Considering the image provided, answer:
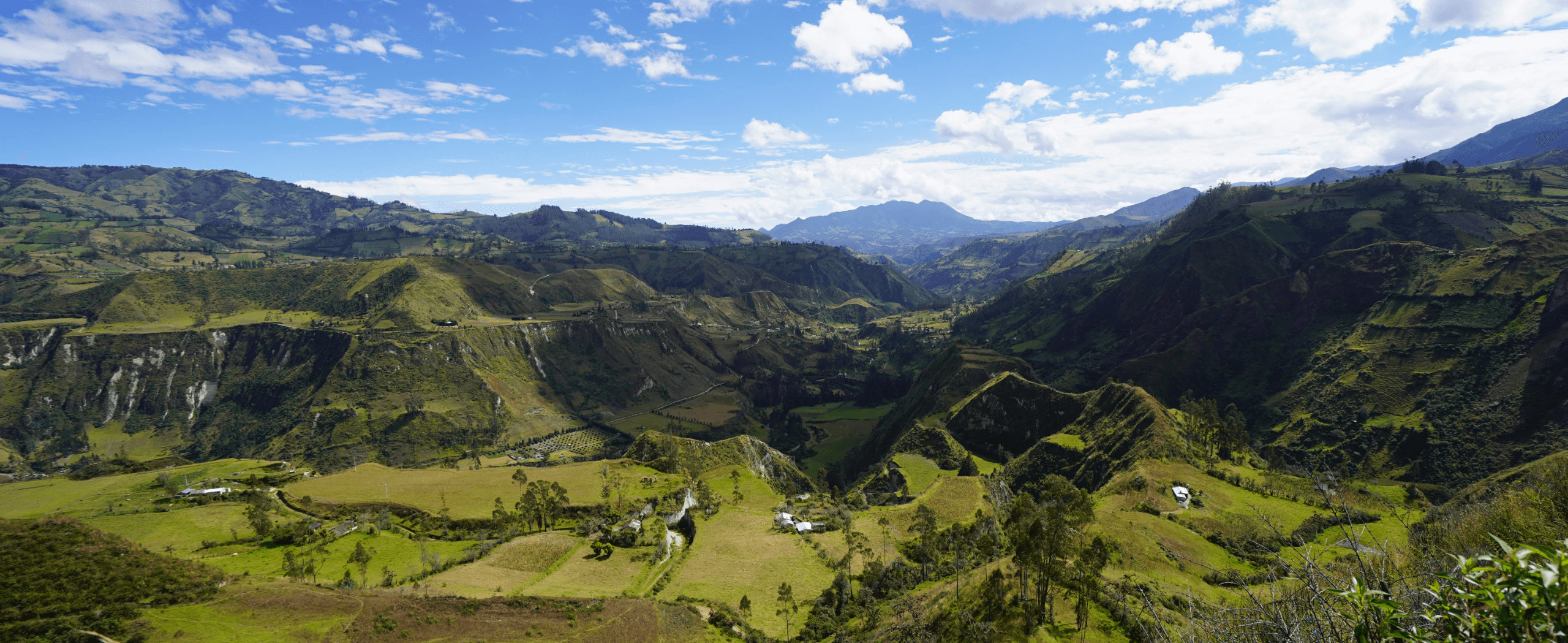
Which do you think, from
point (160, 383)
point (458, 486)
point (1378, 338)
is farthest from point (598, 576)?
point (160, 383)

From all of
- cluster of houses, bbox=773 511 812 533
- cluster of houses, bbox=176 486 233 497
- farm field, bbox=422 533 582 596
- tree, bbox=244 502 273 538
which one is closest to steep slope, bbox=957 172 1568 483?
cluster of houses, bbox=773 511 812 533

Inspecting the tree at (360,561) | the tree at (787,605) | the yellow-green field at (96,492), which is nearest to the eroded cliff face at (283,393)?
the yellow-green field at (96,492)

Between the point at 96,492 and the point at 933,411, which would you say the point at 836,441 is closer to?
the point at 933,411

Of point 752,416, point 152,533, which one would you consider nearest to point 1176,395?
point 752,416

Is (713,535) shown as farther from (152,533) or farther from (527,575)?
(152,533)

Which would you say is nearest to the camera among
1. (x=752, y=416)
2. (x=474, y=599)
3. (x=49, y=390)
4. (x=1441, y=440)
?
(x=474, y=599)

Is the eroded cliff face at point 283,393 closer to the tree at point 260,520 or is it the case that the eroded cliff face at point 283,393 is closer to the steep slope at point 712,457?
the steep slope at point 712,457
